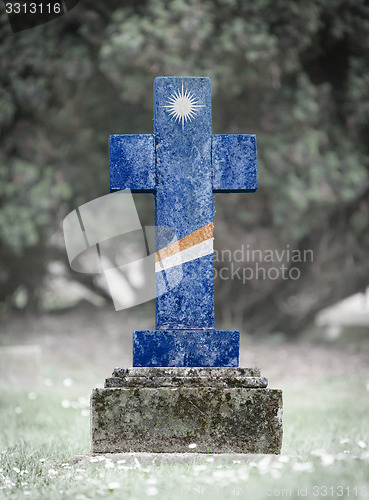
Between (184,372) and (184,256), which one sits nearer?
(184,372)

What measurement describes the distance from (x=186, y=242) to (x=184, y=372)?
0.82 metres

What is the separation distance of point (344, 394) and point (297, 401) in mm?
767

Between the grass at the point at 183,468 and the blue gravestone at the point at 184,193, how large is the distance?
0.72 metres

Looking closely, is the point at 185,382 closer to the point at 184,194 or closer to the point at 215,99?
the point at 184,194

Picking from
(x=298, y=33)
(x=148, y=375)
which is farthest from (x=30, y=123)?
(x=148, y=375)

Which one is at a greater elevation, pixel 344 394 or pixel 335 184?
pixel 335 184

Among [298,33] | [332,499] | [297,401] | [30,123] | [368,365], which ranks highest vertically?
[298,33]

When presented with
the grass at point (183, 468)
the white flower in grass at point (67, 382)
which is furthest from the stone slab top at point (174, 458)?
the white flower in grass at point (67, 382)

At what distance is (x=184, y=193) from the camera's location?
375 centimetres

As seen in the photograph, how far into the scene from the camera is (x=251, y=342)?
33.3ft

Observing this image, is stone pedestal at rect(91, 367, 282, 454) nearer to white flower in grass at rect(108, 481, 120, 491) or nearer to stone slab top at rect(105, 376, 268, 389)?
stone slab top at rect(105, 376, 268, 389)

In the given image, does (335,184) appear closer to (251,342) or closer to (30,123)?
(251,342)

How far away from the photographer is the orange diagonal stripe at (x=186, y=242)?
371 centimetres

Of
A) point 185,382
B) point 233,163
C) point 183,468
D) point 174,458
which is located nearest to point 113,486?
point 183,468
